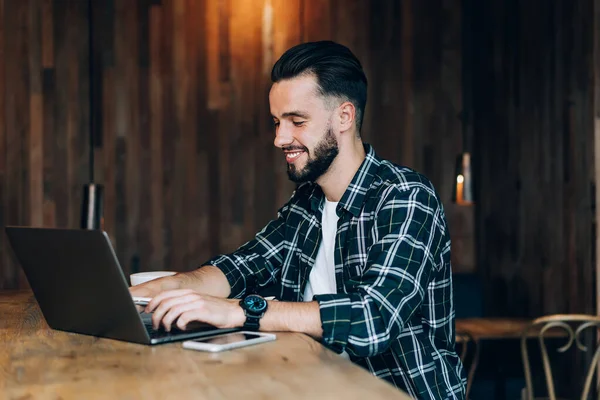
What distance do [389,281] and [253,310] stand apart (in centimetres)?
29

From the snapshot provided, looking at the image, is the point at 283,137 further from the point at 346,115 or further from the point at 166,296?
the point at 166,296

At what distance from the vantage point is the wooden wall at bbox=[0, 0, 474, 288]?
4.23 metres

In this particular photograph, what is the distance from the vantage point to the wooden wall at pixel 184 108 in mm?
4234

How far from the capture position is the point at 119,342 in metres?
1.46

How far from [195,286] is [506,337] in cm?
201

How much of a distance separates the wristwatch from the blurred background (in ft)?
8.76

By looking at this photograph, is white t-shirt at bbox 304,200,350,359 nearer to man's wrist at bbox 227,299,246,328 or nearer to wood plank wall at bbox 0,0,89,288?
man's wrist at bbox 227,299,246,328

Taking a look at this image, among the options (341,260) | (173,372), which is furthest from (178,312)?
(341,260)

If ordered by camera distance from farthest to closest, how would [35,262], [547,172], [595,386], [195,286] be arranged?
[547,172] < [595,386] < [195,286] < [35,262]

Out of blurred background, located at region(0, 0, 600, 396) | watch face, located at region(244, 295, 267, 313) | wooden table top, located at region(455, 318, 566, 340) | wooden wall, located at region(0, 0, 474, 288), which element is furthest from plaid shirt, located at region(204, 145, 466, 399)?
wooden wall, located at region(0, 0, 474, 288)

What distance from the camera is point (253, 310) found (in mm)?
1562

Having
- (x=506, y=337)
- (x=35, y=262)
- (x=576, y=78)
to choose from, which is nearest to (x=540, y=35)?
(x=576, y=78)

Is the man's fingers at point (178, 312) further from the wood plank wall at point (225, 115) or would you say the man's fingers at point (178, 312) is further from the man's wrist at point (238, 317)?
the wood plank wall at point (225, 115)

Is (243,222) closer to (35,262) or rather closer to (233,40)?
(233,40)
